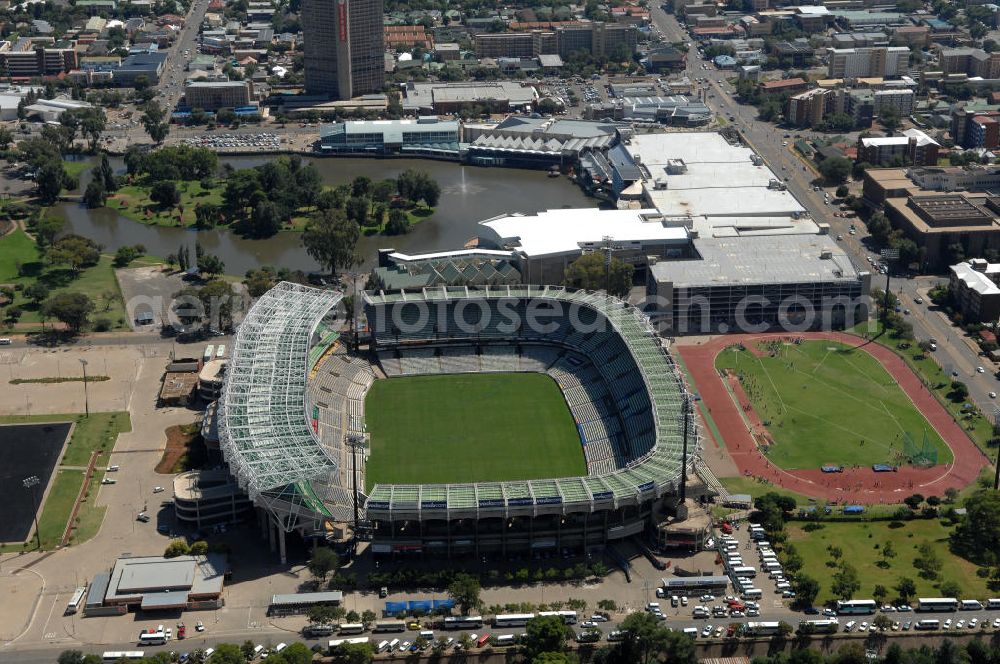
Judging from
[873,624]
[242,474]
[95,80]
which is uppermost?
[95,80]

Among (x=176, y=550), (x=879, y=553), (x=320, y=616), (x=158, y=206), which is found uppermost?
(x=158, y=206)

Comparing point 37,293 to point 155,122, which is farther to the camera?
point 155,122

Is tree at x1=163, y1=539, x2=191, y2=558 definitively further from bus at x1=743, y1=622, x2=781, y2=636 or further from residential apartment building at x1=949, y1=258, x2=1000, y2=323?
residential apartment building at x1=949, y1=258, x2=1000, y2=323

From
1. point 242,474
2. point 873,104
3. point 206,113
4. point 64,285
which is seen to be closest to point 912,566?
point 242,474

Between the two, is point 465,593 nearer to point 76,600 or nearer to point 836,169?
point 76,600

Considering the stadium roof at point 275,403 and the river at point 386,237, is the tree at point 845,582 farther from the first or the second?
the river at point 386,237

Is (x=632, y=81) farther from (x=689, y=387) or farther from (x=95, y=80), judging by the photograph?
(x=689, y=387)

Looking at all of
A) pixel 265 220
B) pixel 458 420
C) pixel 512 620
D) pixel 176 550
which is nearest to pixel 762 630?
pixel 512 620

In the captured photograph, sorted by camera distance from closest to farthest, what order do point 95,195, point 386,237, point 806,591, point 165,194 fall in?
1. point 806,591
2. point 386,237
3. point 165,194
4. point 95,195
